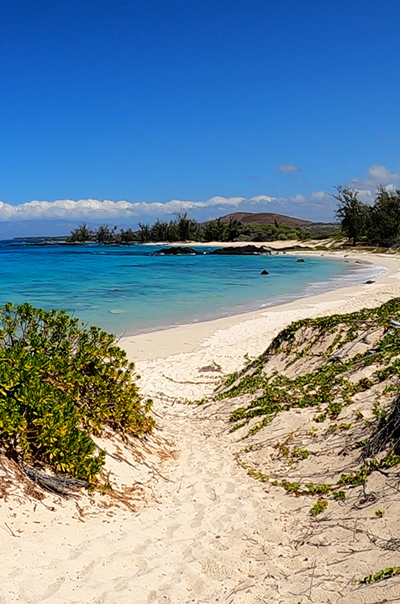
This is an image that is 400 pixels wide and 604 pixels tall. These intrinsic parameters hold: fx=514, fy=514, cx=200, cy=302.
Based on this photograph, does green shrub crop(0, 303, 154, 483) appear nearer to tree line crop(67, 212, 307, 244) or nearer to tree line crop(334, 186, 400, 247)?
tree line crop(334, 186, 400, 247)

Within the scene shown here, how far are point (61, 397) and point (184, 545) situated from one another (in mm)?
1862

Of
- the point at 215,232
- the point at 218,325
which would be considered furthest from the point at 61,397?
the point at 215,232

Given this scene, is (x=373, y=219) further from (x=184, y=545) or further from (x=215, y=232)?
(x=184, y=545)

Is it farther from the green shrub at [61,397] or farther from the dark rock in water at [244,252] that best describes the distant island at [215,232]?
the green shrub at [61,397]

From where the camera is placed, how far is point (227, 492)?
5.24 meters

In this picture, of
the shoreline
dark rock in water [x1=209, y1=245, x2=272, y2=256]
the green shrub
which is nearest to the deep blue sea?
the shoreline

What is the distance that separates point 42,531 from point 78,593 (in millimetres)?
676

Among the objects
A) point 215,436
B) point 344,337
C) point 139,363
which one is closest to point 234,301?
point 139,363

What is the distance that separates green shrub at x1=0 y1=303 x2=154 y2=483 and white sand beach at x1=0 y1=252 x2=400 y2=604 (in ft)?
1.35

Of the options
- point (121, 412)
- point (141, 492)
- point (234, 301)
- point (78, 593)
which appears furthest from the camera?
point (234, 301)

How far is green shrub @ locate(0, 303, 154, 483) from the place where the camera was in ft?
14.5

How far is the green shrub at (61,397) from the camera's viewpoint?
4.43m

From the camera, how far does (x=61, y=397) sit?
503cm

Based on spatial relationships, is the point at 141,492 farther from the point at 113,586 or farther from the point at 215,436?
the point at 215,436
